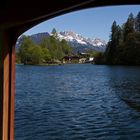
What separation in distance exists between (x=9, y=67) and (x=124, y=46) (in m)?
151

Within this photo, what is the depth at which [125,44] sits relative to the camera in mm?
154625

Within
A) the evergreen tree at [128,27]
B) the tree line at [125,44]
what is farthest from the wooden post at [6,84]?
the evergreen tree at [128,27]

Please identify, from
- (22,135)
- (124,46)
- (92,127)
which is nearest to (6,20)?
(22,135)

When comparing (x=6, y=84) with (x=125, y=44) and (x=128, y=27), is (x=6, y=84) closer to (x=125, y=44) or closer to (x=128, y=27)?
(x=125, y=44)

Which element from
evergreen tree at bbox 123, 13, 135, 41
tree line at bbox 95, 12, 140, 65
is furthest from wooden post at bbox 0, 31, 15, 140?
evergreen tree at bbox 123, 13, 135, 41

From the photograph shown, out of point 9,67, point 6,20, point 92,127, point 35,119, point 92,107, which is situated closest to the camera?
point 6,20

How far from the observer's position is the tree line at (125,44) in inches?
5920

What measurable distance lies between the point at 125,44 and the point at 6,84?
150002 mm

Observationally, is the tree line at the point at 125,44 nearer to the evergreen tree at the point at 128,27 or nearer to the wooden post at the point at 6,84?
the evergreen tree at the point at 128,27

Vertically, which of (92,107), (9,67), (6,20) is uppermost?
(6,20)

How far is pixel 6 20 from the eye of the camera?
5.52 metres

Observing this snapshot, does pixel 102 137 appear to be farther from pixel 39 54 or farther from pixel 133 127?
pixel 39 54

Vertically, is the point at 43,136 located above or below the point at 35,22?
below

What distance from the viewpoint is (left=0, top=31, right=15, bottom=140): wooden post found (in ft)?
21.4
